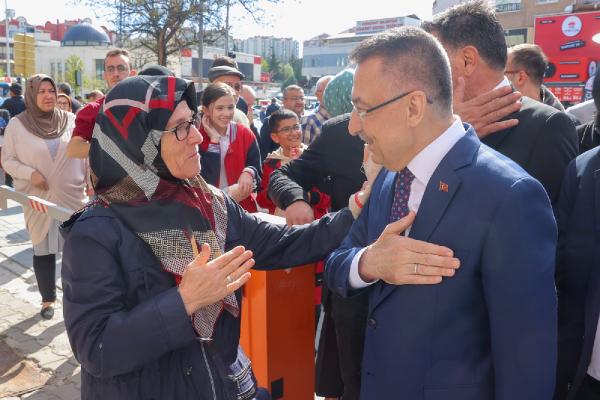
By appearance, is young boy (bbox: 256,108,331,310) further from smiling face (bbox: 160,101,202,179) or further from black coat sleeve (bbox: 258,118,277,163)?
smiling face (bbox: 160,101,202,179)

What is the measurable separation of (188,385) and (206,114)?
3.02m

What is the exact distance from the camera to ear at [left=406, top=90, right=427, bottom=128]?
1.60m

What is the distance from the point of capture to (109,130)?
182 cm

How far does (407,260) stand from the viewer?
4.98 feet

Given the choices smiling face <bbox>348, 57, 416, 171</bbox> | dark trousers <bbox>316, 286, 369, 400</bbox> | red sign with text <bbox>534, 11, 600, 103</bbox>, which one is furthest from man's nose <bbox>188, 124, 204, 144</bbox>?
red sign with text <bbox>534, 11, 600, 103</bbox>

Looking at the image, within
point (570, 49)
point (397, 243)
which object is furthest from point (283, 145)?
point (570, 49)

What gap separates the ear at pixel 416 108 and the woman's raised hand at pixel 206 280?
70 centimetres

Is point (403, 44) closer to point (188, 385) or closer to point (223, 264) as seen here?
point (223, 264)

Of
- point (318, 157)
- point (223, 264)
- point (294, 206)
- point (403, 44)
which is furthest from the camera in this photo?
point (318, 157)

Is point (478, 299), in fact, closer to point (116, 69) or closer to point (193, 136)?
point (193, 136)

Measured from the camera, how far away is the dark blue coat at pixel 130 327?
1645 millimetres

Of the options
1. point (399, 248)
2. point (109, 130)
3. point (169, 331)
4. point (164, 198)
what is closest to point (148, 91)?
point (109, 130)

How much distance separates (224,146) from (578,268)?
3.03 meters

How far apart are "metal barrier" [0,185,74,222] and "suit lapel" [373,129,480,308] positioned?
303cm
